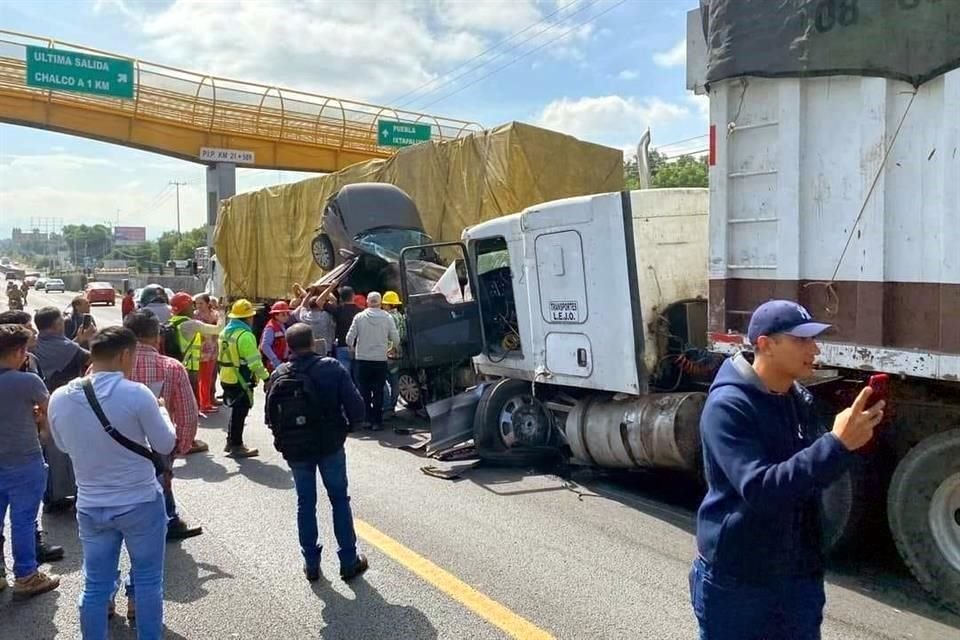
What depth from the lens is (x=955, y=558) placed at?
13.4 ft

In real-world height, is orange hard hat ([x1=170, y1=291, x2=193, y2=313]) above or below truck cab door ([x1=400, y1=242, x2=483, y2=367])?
above

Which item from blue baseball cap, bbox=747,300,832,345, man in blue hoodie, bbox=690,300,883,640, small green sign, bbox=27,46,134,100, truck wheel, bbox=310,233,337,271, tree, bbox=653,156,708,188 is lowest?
man in blue hoodie, bbox=690,300,883,640

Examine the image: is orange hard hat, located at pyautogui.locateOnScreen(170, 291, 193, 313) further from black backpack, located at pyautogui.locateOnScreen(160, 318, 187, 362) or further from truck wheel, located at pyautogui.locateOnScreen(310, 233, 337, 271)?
truck wheel, located at pyautogui.locateOnScreen(310, 233, 337, 271)

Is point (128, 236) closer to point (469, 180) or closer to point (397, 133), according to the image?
point (397, 133)

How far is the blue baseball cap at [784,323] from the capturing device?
226 cm

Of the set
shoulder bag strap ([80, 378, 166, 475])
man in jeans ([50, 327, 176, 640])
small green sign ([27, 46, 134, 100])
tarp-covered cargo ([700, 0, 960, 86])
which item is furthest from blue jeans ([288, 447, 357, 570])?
small green sign ([27, 46, 134, 100])

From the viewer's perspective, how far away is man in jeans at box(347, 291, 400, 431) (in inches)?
351

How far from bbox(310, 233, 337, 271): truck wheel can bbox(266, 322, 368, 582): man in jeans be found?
885cm

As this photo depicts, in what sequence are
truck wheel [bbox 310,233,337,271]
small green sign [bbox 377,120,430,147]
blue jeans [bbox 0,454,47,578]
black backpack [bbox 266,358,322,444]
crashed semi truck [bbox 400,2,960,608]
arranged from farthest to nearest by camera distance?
small green sign [bbox 377,120,430,147]
truck wheel [bbox 310,233,337,271]
black backpack [bbox 266,358,322,444]
blue jeans [bbox 0,454,47,578]
crashed semi truck [bbox 400,2,960,608]

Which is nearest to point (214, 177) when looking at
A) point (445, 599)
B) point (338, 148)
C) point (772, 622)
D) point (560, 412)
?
point (338, 148)

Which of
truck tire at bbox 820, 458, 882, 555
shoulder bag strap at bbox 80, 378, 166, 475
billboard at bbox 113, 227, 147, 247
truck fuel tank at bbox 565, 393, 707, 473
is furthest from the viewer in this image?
billboard at bbox 113, 227, 147, 247

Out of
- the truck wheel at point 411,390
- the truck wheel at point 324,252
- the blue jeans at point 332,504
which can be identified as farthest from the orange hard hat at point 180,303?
the truck wheel at point 324,252

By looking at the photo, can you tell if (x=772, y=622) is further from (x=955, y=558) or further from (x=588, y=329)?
(x=588, y=329)

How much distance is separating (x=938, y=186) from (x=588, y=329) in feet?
9.36
